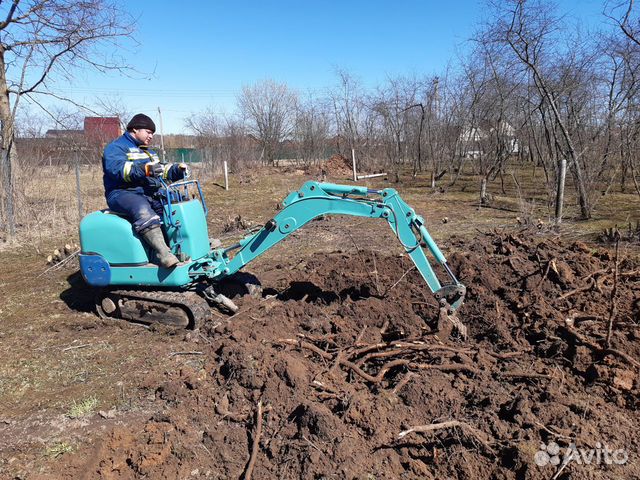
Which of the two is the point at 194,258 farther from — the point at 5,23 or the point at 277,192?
the point at 277,192

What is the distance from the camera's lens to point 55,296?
707 centimetres

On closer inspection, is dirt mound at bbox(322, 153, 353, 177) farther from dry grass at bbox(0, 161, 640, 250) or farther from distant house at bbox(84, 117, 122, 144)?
distant house at bbox(84, 117, 122, 144)

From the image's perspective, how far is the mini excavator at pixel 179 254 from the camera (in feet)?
17.2

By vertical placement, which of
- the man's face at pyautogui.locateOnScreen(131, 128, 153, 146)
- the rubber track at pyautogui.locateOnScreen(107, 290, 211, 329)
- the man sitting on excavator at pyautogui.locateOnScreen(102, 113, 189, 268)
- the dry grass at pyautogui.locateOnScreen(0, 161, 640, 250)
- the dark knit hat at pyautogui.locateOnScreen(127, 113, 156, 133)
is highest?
the dark knit hat at pyautogui.locateOnScreen(127, 113, 156, 133)

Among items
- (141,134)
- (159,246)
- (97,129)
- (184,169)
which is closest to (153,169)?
(184,169)

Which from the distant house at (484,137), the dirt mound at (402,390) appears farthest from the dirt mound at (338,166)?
the dirt mound at (402,390)

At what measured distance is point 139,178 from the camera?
520 centimetres

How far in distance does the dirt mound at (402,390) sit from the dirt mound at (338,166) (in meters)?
23.9

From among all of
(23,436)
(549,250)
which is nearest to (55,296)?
(23,436)

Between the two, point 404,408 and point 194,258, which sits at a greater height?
point 194,258

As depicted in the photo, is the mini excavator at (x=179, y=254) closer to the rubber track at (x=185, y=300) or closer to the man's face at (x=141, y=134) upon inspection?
the rubber track at (x=185, y=300)

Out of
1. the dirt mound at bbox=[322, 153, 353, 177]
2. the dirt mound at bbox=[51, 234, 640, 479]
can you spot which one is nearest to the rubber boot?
the dirt mound at bbox=[51, 234, 640, 479]

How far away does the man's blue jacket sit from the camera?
17.0 feet

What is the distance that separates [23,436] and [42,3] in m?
10.8
